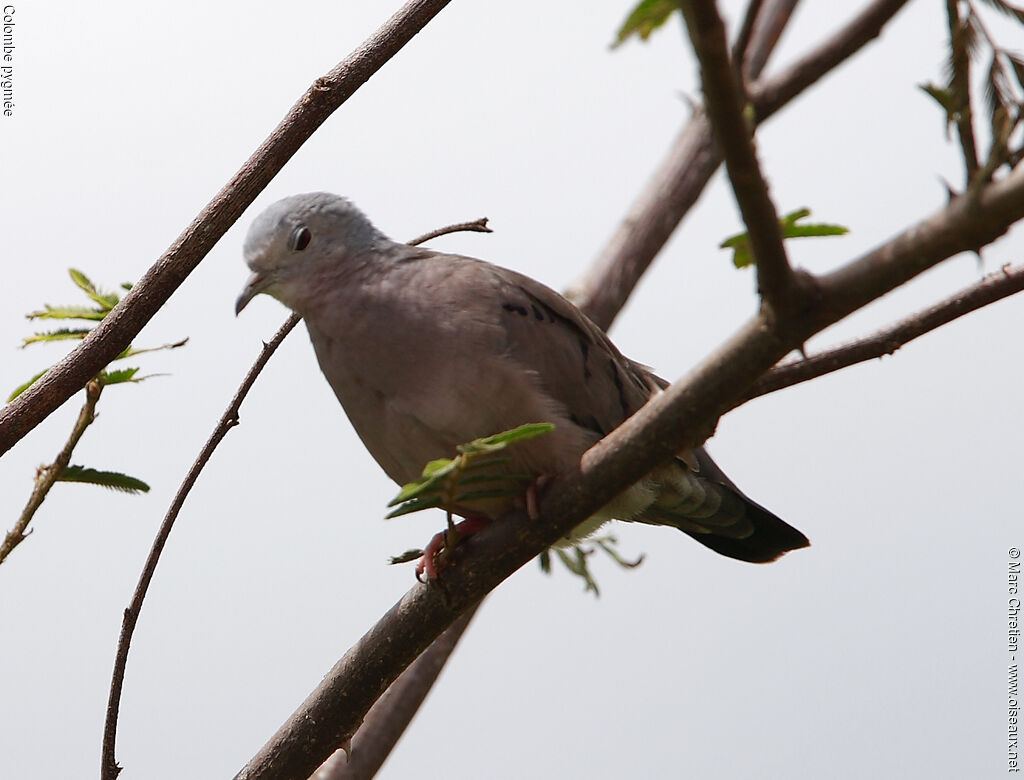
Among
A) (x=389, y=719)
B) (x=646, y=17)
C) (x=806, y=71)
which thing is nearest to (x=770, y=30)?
(x=806, y=71)

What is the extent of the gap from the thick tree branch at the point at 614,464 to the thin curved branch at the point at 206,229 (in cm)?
72

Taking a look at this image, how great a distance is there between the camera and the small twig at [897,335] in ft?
5.90

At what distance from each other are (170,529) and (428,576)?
59 cm

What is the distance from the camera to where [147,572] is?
2.31m

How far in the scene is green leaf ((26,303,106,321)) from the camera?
2.29 metres

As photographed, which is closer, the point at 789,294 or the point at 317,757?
the point at 789,294

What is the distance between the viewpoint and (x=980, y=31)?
1344 millimetres

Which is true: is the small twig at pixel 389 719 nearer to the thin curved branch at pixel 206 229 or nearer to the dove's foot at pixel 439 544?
the dove's foot at pixel 439 544

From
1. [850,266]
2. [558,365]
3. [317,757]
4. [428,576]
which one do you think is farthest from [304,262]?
[850,266]

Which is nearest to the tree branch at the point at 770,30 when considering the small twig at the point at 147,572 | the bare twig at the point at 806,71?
the bare twig at the point at 806,71

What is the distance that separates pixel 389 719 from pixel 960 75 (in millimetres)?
2741

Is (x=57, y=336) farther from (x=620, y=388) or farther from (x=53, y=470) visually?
(x=620, y=388)

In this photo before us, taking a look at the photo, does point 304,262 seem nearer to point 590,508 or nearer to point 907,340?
point 590,508

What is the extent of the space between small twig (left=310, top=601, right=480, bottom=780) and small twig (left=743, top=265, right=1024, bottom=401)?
1.49 m
